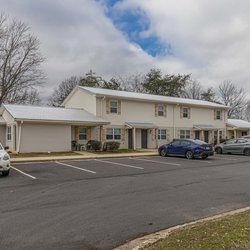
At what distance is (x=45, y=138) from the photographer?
24.2 m

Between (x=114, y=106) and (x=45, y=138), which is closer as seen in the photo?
(x=45, y=138)

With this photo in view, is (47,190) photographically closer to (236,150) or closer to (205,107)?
(236,150)

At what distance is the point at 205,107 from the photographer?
36.2 meters

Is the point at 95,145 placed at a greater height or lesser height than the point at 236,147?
greater

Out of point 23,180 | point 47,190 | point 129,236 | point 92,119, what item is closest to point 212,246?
point 129,236

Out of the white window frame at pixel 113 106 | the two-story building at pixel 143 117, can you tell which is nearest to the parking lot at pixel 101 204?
the two-story building at pixel 143 117

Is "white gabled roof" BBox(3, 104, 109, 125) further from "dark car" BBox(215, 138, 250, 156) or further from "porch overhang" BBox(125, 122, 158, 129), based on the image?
"dark car" BBox(215, 138, 250, 156)

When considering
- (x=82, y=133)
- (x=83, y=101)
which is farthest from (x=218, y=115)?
(x=82, y=133)

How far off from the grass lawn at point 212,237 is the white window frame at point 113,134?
22.7 meters

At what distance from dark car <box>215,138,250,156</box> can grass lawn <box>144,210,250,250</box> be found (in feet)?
72.9

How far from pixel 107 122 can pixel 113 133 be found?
2337 mm

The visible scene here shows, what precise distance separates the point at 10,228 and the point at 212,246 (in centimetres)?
375

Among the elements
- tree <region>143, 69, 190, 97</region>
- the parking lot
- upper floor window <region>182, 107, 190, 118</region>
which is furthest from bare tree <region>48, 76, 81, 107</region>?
the parking lot

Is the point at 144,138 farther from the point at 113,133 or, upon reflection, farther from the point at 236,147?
the point at 236,147
